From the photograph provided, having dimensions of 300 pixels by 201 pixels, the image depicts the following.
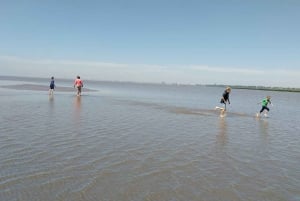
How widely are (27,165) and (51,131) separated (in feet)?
13.8

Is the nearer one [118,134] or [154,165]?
[154,165]

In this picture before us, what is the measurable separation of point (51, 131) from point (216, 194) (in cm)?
723

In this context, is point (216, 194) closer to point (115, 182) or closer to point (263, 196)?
point (263, 196)

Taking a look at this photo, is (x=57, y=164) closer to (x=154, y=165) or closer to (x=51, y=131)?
(x=154, y=165)

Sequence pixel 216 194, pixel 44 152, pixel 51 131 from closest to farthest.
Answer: pixel 216 194, pixel 44 152, pixel 51 131

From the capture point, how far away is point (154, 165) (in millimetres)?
7402

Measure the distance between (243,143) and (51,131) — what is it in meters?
7.38

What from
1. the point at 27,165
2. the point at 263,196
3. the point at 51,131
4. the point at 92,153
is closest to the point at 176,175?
the point at 263,196

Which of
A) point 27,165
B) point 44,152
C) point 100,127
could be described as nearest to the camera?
point 27,165

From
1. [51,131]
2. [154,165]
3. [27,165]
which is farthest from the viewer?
[51,131]

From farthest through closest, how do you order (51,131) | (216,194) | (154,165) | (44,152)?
1. (51,131)
2. (44,152)
3. (154,165)
4. (216,194)

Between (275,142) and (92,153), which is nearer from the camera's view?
(92,153)

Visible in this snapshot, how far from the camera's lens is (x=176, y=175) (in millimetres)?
6738

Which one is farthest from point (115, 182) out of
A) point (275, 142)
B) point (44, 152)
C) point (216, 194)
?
point (275, 142)
